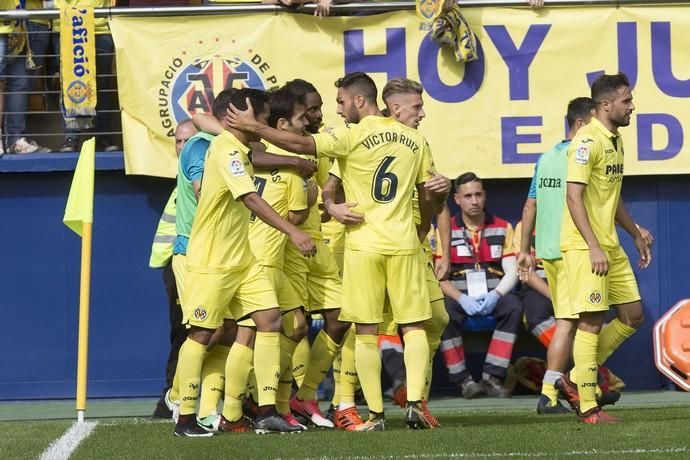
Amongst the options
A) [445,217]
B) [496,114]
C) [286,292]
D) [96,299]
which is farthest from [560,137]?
[96,299]

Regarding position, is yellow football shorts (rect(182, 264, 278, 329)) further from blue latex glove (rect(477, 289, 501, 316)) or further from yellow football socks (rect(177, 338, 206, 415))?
blue latex glove (rect(477, 289, 501, 316))

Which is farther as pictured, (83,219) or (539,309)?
(539,309)

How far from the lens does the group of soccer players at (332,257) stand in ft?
26.4

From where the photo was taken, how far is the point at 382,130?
8328 millimetres

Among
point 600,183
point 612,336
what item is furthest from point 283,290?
point 612,336

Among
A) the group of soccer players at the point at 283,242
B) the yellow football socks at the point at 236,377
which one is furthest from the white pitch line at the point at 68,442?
the yellow football socks at the point at 236,377

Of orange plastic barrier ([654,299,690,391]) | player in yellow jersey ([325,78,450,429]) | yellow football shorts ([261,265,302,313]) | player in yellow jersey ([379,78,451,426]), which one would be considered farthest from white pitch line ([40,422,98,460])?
orange plastic barrier ([654,299,690,391])

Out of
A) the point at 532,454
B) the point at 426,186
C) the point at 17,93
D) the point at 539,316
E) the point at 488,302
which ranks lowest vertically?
the point at 532,454

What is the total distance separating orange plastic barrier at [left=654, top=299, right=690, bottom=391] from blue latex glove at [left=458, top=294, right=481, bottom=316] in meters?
1.47

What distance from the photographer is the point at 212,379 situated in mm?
8523

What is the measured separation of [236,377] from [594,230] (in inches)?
98.0

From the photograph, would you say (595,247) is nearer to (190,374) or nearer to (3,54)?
(190,374)

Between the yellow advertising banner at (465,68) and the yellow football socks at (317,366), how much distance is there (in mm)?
2732

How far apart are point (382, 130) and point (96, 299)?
4.16 metres
